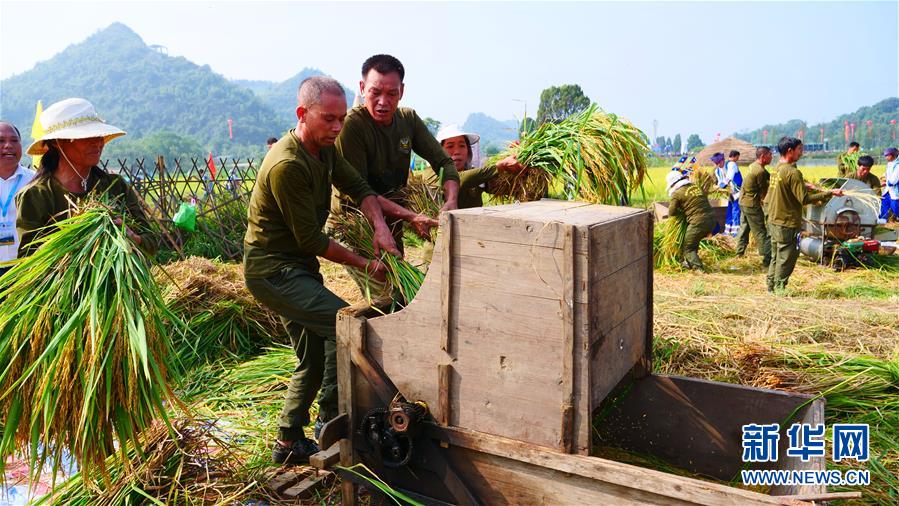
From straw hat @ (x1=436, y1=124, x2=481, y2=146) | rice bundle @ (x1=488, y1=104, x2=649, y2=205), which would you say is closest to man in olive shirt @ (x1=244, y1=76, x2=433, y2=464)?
rice bundle @ (x1=488, y1=104, x2=649, y2=205)

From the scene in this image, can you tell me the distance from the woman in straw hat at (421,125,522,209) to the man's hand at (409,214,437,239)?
506 millimetres

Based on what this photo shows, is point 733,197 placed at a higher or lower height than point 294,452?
higher

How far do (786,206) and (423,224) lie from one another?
531cm

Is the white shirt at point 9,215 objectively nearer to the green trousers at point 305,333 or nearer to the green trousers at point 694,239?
the green trousers at point 305,333

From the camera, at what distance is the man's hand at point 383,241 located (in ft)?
9.59

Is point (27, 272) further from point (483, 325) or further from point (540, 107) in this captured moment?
point (540, 107)

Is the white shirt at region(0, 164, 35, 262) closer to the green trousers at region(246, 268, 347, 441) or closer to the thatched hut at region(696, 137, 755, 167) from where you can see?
the green trousers at region(246, 268, 347, 441)

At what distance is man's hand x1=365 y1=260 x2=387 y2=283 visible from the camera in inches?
114

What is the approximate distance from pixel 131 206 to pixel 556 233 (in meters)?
2.24

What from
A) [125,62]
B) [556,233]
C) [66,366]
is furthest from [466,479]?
[125,62]

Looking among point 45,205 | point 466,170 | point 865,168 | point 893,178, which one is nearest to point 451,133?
point 466,170

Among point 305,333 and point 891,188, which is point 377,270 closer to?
point 305,333

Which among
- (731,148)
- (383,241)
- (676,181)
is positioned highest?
(731,148)

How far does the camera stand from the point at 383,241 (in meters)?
2.94
